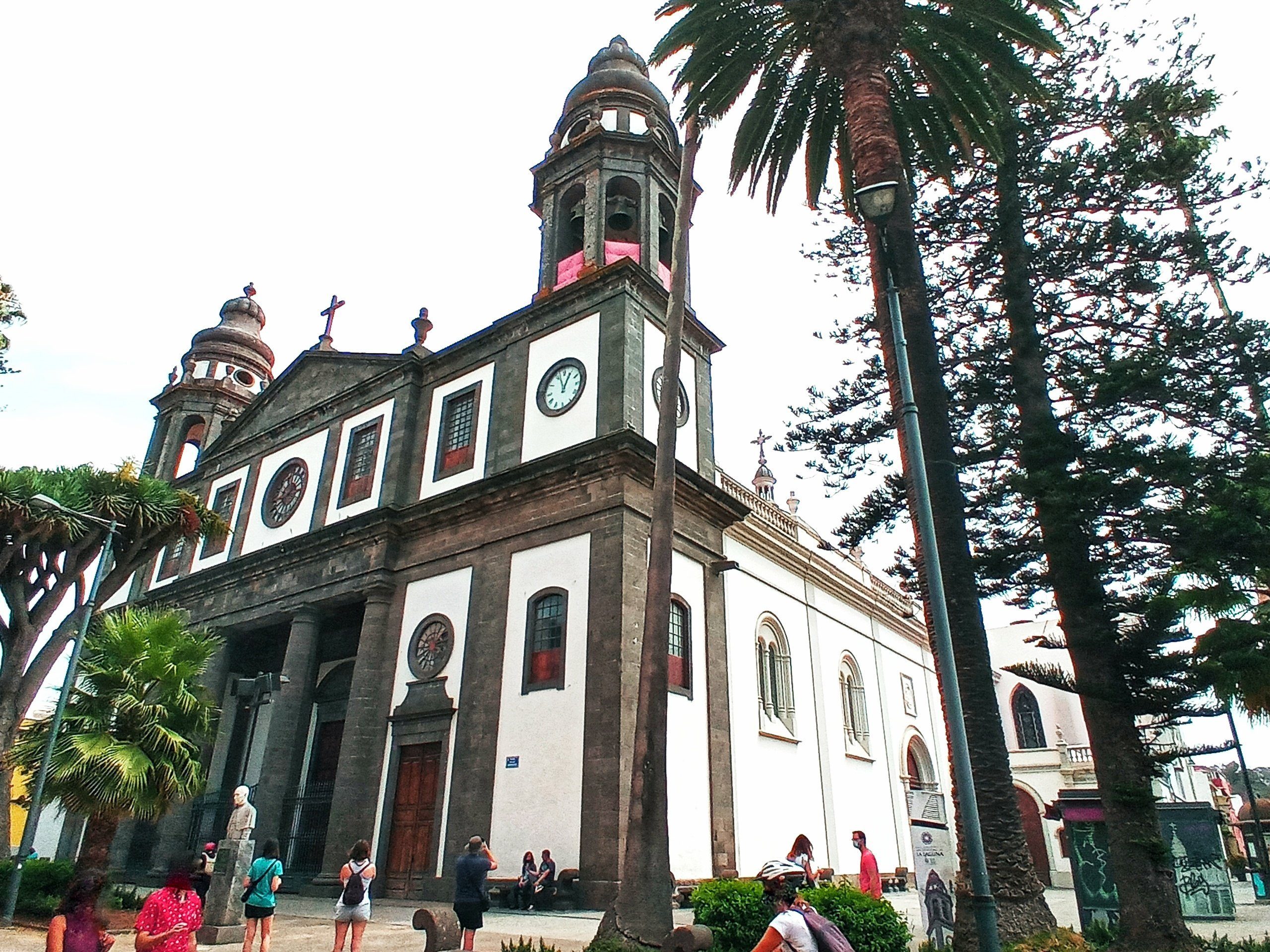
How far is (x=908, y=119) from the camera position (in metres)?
13.9

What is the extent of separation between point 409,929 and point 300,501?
1539cm

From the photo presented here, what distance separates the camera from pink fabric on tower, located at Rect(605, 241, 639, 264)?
2228 cm

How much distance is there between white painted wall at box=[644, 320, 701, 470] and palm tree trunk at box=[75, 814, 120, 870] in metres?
12.2

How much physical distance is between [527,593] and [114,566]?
36.0 ft

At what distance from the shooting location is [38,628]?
19.2 m

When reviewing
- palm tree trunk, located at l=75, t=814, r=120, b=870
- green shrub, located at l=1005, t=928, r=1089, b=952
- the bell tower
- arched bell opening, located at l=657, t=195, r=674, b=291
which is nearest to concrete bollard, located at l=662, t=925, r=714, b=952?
green shrub, located at l=1005, t=928, r=1089, b=952

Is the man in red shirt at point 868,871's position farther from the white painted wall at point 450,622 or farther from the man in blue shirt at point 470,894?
the white painted wall at point 450,622

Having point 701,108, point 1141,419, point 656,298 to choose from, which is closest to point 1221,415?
point 1141,419

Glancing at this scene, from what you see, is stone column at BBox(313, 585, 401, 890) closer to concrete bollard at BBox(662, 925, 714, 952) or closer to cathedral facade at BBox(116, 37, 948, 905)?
cathedral facade at BBox(116, 37, 948, 905)

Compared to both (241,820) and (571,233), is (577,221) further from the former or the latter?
(241,820)

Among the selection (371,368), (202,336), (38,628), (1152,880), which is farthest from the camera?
(202,336)

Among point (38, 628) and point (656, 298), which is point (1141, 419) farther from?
point (38, 628)

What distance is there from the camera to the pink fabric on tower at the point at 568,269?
22969mm

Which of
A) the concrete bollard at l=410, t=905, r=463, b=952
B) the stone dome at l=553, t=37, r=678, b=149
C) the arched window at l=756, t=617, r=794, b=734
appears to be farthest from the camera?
the stone dome at l=553, t=37, r=678, b=149
